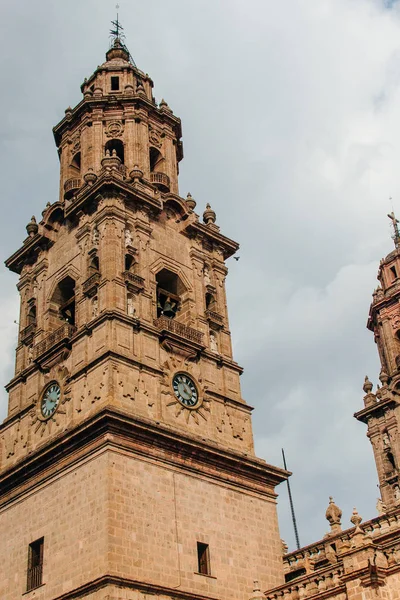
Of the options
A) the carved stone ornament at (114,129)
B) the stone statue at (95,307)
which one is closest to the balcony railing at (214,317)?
the stone statue at (95,307)

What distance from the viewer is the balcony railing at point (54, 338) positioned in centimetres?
3788

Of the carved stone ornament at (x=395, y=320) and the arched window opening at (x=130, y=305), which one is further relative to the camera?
the carved stone ornament at (x=395, y=320)

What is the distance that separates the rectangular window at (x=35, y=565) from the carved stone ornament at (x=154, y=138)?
22.6 m

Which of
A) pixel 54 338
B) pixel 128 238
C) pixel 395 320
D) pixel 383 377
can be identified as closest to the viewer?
pixel 54 338

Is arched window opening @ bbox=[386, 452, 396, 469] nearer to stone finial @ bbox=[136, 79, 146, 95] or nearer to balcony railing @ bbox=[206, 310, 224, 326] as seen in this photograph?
balcony railing @ bbox=[206, 310, 224, 326]

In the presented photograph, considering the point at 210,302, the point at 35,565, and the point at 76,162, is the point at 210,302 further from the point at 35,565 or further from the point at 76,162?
the point at 35,565

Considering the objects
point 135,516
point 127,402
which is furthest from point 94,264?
point 135,516

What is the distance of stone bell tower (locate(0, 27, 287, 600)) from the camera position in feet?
104

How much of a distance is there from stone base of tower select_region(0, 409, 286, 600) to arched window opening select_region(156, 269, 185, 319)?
25.4 ft

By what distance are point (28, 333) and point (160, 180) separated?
1034cm

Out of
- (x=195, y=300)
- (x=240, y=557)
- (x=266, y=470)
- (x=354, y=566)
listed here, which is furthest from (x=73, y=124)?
(x=354, y=566)

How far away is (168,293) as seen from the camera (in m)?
41.0

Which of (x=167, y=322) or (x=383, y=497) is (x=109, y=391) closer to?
(x=167, y=322)

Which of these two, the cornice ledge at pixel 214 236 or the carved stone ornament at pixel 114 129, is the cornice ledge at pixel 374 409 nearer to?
the cornice ledge at pixel 214 236
